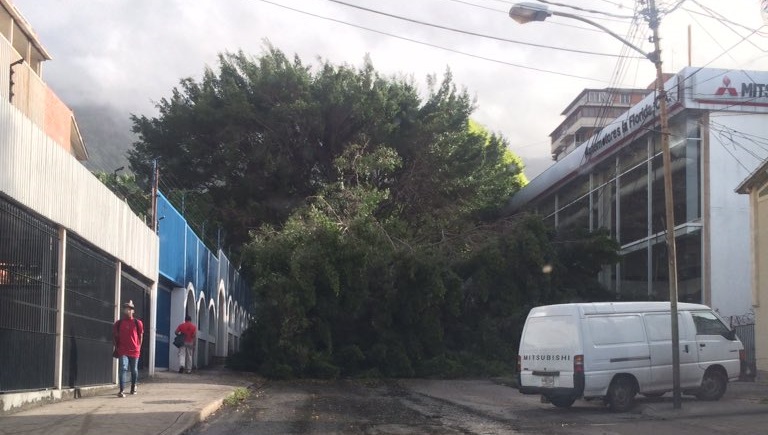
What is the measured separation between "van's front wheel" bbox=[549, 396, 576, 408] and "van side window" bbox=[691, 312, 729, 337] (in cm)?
340

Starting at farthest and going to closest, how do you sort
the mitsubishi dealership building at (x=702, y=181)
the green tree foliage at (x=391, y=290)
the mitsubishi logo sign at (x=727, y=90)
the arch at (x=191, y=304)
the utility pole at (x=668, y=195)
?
1. the mitsubishi logo sign at (x=727, y=90)
2. the mitsubishi dealership building at (x=702, y=181)
3. the arch at (x=191, y=304)
4. the green tree foliage at (x=391, y=290)
5. the utility pole at (x=668, y=195)

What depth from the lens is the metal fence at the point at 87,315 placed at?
14125mm

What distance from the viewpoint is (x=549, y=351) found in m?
15.5

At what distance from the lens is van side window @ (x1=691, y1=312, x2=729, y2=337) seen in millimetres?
17094

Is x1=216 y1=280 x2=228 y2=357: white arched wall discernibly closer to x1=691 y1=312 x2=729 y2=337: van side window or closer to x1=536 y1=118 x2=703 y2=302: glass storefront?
x1=536 y1=118 x2=703 y2=302: glass storefront

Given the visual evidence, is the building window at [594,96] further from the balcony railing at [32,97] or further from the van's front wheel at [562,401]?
the van's front wheel at [562,401]

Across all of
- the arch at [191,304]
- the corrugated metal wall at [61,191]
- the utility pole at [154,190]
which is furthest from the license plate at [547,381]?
the arch at [191,304]

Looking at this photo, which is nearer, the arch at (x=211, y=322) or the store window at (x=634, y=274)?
the arch at (x=211, y=322)

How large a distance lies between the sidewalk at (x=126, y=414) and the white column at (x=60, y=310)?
0.52 metres

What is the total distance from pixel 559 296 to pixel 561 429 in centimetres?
1664

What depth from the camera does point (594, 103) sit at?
276 ft

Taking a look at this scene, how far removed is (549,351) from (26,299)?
359 inches

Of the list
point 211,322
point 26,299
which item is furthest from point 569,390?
point 211,322

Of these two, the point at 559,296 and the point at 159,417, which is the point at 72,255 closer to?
the point at 159,417
